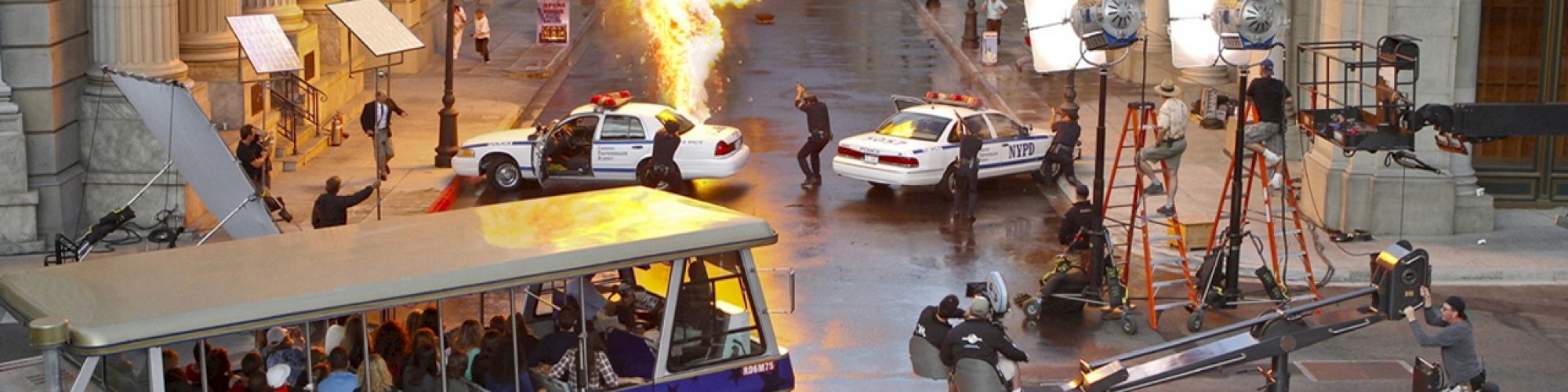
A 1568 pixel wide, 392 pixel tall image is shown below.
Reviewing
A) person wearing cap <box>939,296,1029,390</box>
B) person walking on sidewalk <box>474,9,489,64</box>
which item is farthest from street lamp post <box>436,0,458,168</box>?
person wearing cap <box>939,296,1029,390</box>

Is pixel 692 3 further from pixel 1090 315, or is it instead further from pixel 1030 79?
pixel 1090 315

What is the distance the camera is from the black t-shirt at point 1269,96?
65.9 feet

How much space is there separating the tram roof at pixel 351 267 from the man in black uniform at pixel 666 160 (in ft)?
37.4

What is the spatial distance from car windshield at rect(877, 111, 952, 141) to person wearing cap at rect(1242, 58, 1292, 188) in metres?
7.02

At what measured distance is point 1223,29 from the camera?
18.7 metres

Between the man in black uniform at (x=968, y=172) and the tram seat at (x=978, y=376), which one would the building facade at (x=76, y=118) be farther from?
the tram seat at (x=978, y=376)

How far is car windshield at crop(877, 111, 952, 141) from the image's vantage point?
26.8 m

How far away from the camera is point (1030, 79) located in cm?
4056

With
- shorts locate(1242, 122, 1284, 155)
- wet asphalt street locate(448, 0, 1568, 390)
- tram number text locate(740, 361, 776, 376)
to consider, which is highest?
shorts locate(1242, 122, 1284, 155)

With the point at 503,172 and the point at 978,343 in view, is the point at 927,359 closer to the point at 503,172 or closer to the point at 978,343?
the point at 978,343

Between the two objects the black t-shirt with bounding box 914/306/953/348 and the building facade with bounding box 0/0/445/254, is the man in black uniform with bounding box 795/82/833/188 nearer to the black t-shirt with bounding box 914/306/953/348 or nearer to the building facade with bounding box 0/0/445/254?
the building facade with bounding box 0/0/445/254

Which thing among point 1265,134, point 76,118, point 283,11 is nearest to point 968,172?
point 1265,134

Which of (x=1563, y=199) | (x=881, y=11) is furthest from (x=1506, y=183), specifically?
(x=881, y=11)

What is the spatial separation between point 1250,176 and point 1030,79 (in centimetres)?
1989
